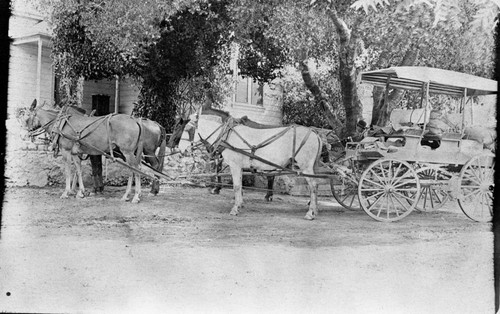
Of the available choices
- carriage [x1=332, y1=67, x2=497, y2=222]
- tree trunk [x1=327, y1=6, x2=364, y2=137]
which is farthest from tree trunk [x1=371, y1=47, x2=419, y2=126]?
tree trunk [x1=327, y1=6, x2=364, y2=137]

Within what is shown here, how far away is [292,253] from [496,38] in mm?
2900

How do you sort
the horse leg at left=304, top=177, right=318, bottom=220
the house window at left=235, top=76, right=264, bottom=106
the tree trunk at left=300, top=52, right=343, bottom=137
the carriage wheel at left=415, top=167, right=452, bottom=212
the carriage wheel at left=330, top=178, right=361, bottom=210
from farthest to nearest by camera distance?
the house window at left=235, top=76, right=264, bottom=106, the carriage wheel at left=330, top=178, right=361, bottom=210, the tree trunk at left=300, top=52, right=343, bottom=137, the horse leg at left=304, top=177, right=318, bottom=220, the carriage wheel at left=415, top=167, right=452, bottom=212

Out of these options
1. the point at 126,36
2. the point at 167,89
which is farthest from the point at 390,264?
the point at 167,89

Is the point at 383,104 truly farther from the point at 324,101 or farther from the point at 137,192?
the point at 137,192

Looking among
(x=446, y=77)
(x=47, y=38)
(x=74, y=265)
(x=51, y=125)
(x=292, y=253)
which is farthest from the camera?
(x=47, y=38)

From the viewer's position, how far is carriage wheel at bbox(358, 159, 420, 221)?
829 cm

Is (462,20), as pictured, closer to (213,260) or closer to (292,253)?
(292,253)

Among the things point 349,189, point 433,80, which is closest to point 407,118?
point 433,80

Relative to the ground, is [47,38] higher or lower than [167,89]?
higher

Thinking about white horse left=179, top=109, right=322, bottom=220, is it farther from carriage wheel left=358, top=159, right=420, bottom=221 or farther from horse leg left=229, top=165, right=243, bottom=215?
carriage wheel left=358, top=159, right=420, bottom=221

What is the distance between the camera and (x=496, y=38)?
Result: 4773mm

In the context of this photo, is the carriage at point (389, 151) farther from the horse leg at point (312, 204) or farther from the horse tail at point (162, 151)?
the horse tail at point (162, 151)

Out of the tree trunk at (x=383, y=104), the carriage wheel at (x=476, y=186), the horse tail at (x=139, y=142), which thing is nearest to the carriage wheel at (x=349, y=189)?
the tree trunk at (x=383, y=104)

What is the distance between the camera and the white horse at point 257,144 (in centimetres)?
893
